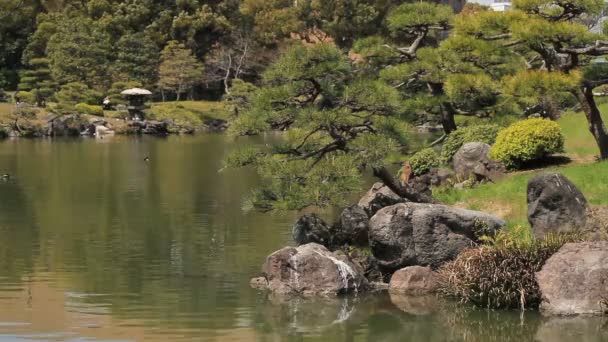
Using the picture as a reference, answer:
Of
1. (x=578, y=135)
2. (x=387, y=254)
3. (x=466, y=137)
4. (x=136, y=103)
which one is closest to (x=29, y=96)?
(x=136, y=103)

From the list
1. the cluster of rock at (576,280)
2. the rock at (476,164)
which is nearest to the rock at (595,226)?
the cluster of rock at (576,280)

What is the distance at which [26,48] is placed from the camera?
75625mm

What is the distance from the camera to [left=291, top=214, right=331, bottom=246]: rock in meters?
18.0

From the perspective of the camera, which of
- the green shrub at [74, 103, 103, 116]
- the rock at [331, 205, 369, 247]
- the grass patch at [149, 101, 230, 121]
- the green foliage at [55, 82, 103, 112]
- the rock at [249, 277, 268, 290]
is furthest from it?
the grass patch at [149, 101, 230, 121]

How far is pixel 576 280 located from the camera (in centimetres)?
1405

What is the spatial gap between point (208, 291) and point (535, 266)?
556cm

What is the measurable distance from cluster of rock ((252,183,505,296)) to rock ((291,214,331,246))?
41.8 inches

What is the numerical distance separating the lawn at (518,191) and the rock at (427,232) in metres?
1.97

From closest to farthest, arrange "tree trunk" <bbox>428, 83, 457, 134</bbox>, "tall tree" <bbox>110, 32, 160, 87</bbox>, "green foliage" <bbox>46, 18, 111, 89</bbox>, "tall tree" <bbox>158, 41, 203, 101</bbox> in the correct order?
"tree trunk" <bbox>428, 83, 457, 134</bbox>
"green foliage" <bbox>46, 18, 111, 89</bbox>
"tall tree" <bbox>110, 32, 160, 87</bbox>
"tall tree" <bbox>158, 41, 203, 101</bbox>

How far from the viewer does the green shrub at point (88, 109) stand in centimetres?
6402

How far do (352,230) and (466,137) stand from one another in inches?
300

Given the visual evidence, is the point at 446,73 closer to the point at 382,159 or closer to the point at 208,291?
the point at 382,159

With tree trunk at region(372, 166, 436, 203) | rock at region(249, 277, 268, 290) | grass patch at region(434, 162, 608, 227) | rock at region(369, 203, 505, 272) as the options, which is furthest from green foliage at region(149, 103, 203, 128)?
rock at region(369, 203, 505, 272)

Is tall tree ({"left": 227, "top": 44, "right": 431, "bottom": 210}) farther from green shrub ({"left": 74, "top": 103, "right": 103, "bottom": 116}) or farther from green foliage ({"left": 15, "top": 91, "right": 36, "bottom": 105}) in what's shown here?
green foliage ({"left": 15, "top": 91, "right": 36, "bottom": 105})
